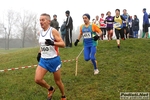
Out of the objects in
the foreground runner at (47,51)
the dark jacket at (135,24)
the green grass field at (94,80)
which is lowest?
the green grass field at (94,80)

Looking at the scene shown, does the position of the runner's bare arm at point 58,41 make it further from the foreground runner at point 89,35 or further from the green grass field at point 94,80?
the foreground runner at point 89,35

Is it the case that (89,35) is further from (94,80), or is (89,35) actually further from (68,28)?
(68,28)

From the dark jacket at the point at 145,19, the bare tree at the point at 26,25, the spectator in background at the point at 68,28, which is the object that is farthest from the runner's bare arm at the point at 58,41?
the bare tree at the point at 26,25

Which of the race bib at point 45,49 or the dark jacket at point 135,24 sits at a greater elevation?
the dark jacket at point 135,24

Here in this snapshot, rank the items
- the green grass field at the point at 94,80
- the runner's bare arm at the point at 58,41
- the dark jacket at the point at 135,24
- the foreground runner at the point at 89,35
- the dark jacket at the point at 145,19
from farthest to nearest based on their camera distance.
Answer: the dark jacket at the point at 135,24 < the dark jacket at the point at 145,19 < the foreground runner at the point at 89,35 < the green grass field at the point at 94,80 < the runner's bare arm at the point at 58,41

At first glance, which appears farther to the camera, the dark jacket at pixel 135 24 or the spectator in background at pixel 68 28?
the dark jacket at pixel 135 24

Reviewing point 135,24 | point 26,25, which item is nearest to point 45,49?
point 135,24

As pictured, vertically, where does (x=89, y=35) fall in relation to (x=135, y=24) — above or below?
below

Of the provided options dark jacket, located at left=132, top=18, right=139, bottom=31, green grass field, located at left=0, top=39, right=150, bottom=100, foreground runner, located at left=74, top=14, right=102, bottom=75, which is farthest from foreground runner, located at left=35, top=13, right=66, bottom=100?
dark jacket, located at left=132, top=18, right=139, bottom=31

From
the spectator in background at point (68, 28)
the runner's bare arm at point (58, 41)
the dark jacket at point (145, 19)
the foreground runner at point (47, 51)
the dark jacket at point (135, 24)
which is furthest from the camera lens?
the dark jacket at point (135, 24)

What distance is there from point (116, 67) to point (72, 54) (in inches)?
144

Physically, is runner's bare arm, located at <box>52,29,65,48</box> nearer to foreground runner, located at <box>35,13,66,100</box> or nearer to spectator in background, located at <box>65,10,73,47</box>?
foreground runner, located at <box>35,13,66,100</box>

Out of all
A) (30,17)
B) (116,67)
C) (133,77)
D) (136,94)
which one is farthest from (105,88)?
(30,17)

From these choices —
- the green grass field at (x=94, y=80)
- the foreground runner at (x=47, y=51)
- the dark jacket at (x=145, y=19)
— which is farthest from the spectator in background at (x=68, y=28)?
the foreground runner at (x=47, y=51)
